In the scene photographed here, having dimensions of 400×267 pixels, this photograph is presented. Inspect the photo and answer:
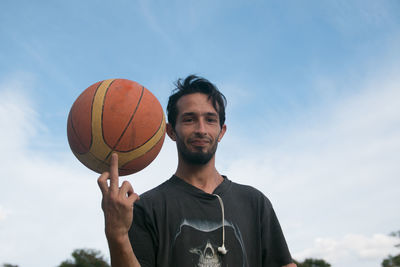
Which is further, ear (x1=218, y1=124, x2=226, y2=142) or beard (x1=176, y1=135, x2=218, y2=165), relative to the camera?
ear (x1=218, y1=124, x2=226, y2=142)

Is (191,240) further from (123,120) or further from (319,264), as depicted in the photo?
(319,264)

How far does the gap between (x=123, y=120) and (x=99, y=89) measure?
1.60 feet

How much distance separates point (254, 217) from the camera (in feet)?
12.7

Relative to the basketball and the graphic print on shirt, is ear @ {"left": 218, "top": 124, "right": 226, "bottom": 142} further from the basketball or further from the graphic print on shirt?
the graphic print on shirt

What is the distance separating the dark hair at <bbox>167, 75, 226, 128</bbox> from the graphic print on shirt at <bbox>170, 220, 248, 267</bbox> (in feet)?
3.79

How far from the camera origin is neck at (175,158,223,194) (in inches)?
153

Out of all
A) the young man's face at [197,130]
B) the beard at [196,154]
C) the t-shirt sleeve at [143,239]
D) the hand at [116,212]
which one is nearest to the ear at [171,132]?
the young man's face at [197,130]

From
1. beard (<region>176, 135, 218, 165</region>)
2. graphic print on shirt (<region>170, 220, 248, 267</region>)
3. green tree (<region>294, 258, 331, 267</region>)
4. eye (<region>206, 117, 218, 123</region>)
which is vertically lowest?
graphic print on shirt (<region>170, 220, 248, 267</region>)

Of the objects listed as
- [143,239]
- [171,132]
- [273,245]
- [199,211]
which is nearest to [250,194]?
[273,245]

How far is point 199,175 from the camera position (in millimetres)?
3889

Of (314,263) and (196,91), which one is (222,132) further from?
(314,263)

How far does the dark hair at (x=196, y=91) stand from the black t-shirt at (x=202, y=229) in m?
0.73

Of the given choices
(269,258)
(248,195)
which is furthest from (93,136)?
(269,258)

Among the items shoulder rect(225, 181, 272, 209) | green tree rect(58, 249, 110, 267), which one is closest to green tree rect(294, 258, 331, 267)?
green tree rect(58, 249, 110, 267)
